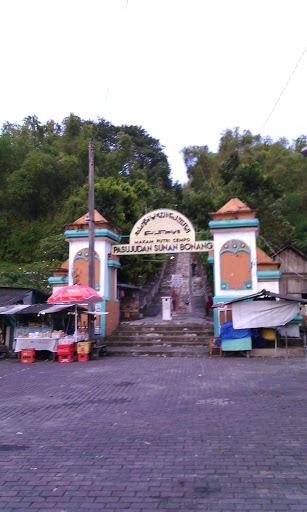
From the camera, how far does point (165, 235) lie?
1684 centimetres

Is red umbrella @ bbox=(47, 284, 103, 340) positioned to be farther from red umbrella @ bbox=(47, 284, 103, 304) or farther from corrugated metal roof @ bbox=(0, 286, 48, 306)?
corrugated metal roof @ bbox=(0, 286, 48, 306)

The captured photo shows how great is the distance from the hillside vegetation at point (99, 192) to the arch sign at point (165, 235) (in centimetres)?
690

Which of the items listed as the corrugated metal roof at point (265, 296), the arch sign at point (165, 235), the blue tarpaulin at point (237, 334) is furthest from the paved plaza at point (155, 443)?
the arch sign at point (165, 235)

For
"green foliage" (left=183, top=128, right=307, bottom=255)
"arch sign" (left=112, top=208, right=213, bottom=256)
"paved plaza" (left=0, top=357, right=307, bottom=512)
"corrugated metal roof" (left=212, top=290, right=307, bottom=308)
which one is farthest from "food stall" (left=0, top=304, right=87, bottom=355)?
"green foliage" (left=183, top=128, right=307, bottom=255)

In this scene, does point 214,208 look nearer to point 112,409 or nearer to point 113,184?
point 113,184

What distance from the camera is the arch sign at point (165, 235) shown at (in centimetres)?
1652

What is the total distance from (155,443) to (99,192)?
64.2 ft

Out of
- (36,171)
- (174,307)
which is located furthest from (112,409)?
(36,171)

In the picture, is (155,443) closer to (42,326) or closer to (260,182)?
(42,326)

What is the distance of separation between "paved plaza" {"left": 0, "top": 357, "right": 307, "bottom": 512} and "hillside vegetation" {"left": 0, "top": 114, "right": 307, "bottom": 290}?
51.0ft

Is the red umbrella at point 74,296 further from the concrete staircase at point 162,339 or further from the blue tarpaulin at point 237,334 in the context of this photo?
the blue tarpaulin at point 237,334

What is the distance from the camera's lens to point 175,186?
2000 inches

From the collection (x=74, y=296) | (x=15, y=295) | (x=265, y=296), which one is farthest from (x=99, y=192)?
(x=265, y=296)

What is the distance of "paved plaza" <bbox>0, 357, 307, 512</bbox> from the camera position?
3.97 m
